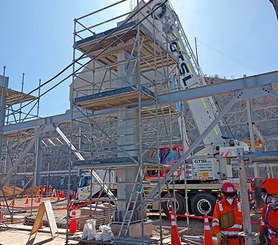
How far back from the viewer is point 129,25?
7957 mm

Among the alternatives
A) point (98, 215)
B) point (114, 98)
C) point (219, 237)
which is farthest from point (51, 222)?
point (219, 237)

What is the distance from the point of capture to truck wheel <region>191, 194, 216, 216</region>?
11.5 m

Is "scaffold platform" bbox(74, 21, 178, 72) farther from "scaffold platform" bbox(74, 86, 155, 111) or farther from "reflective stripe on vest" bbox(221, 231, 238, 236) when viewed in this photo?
"reflective stripe on vest" bbox(221, 231, 238, 236)

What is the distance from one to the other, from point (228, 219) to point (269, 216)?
803mm

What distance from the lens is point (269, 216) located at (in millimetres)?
4258

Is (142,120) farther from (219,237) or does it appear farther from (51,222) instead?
(219,237)

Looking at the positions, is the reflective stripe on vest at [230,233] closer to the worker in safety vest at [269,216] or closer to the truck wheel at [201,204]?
the worker in safety vest at [269,216]

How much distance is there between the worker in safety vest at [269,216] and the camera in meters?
4.18

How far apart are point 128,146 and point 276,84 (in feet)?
14.4

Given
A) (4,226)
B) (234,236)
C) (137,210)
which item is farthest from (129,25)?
(4,226)

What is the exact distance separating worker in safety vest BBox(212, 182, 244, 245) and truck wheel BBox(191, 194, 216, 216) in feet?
22.3

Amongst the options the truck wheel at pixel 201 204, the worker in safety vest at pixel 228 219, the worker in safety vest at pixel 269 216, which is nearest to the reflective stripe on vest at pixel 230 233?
the worker in safety vest at pixel 228 219

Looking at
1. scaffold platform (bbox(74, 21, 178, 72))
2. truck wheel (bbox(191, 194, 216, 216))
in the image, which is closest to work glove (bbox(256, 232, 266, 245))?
scaffold platform (bbox(74, 21, 178, 72))

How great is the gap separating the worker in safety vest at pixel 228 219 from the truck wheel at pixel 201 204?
6.79 metres
